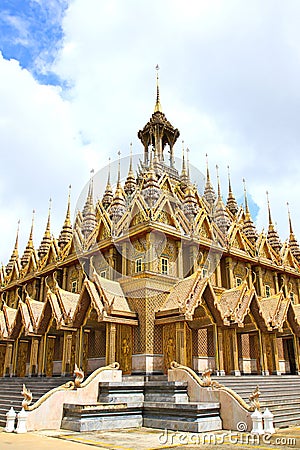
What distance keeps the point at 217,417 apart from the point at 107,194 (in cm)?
1877

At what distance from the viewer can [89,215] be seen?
23969 millimetres

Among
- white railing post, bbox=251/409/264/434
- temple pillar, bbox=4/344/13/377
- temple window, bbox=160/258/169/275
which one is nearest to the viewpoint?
white railing post, bbox=251/409/264/434

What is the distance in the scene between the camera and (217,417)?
420 inches

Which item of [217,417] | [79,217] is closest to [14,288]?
[79,217]

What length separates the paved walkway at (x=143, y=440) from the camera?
7.96 meters

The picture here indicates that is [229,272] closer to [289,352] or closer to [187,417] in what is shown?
[289,352]

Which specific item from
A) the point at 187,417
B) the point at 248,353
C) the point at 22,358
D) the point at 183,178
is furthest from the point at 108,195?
the point at 187,417

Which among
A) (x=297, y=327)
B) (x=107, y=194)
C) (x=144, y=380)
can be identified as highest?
(x=107, y=194)

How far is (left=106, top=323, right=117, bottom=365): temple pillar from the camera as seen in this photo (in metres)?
14.8

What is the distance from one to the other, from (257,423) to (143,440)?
2.57 metres

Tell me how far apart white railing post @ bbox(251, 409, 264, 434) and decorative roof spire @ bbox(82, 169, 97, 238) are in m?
14.8

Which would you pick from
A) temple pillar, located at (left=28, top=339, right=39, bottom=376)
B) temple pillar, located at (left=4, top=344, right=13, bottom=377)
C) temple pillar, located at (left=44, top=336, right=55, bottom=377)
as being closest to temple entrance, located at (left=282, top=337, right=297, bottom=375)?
temple pillar, located at (left=44, top=336, right=55, bottom=377)

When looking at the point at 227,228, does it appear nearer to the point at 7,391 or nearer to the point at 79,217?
the point at 79,217

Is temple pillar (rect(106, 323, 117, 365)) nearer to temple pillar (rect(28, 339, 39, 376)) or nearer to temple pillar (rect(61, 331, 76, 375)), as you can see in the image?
temple pillar (rect(61, 331, 76, 375))
